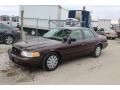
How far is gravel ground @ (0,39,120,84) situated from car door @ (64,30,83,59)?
16.2 inches

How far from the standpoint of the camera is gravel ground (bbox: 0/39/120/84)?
5441 mm

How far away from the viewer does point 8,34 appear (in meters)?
11.4

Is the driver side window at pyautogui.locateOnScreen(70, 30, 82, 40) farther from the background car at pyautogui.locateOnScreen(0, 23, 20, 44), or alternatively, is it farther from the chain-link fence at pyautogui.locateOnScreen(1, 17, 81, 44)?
the chain-link fence at pyautogui.locateOnScreen(1, 17, 81, 44)

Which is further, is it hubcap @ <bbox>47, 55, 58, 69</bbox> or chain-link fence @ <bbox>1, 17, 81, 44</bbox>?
chain-link fence @ <bbox>1, 17, 81, 44</bbox>

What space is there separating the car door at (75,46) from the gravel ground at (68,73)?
1.35ft

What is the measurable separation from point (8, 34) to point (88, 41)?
5.63 metres

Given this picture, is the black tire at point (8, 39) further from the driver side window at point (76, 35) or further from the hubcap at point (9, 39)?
the driver side window at point (76, 35)

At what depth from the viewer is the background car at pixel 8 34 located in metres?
11.2

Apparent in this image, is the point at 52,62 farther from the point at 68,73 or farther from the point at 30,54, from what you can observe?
the point at 30,54

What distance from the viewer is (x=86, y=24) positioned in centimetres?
1888

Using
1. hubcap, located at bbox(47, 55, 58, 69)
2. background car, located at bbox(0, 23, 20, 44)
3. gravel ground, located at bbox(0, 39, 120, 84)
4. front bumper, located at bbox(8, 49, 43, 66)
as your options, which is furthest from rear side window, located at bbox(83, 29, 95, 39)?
background car, located at bbox(0, 23, 20, 44)

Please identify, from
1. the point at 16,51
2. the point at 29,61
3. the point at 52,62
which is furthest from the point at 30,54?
the point at 52,62

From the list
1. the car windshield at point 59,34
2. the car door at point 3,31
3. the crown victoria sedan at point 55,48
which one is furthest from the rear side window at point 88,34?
the car door at point 3,31

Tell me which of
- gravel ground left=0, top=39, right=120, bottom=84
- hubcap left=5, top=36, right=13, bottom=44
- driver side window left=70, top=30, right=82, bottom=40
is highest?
driver side window left=70, top=30, right=82, bottom=40
